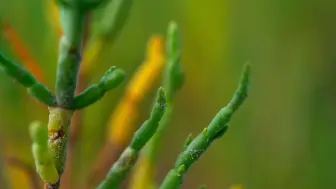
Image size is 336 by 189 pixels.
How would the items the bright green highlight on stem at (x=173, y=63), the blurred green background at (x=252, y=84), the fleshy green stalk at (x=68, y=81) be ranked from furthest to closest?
the blurred green background at (x=252, y=84) < the bright green highlight on stem at (x=173, y=63) < the fleshy green stalk at (x=68, y=81)

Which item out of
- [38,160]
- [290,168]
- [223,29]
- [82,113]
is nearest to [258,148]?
[290,168]

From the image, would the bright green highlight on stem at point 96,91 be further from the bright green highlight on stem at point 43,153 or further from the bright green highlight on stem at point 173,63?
the bright green highlight on stem at point 173,63

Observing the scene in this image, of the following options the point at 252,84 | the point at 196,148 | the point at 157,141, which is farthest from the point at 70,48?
the point at 252,84

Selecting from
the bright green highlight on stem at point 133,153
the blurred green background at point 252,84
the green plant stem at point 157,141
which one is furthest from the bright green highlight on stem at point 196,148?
the blurred green background at point 252,84

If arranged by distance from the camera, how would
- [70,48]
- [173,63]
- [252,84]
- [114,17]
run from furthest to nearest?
[252,84] → [114,17] → [173,63] → [70,48]

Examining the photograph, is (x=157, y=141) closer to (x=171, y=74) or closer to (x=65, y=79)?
(x=171, y=74)

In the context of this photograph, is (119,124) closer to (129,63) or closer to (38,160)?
(38,160)
